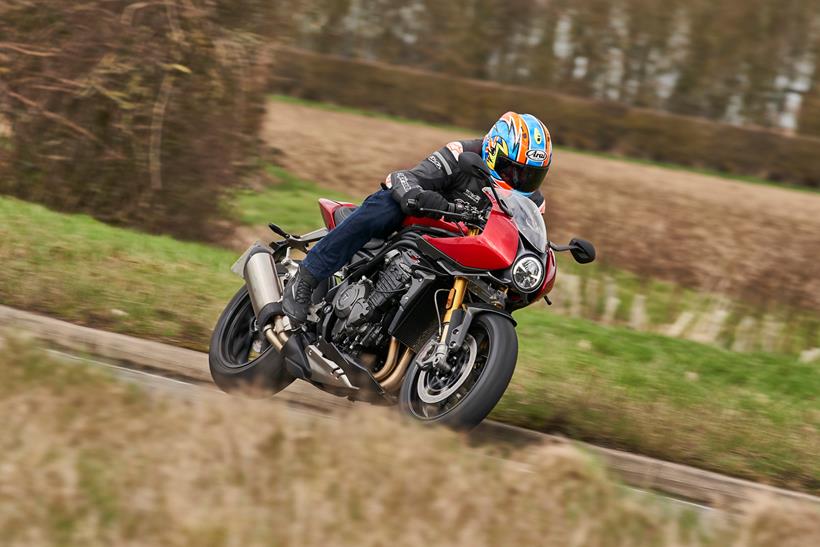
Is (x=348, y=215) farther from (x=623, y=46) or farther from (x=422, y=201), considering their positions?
(x=623, y=46)

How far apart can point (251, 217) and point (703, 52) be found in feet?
44.9

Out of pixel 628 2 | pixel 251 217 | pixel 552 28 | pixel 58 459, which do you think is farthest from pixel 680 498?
pixel 552 28

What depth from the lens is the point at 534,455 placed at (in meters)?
4.95

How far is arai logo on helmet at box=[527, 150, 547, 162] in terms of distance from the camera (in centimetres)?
615

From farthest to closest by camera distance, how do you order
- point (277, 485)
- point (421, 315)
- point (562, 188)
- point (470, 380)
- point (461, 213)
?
1. point (562, 188)
2. point (421, 315)
3. point (461, 213)
4. point (470, 380)
5. point (277, 485)

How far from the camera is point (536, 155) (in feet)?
20.2

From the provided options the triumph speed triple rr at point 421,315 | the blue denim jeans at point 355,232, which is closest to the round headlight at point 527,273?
the triumph speed triple rr at point 421,315

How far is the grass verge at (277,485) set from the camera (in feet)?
13.1

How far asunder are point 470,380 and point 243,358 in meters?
1.73

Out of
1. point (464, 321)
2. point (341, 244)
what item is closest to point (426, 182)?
point (341, 244)

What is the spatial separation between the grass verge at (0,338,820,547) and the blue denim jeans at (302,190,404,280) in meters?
1.47

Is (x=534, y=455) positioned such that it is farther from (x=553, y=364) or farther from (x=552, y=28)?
(x=552, y=28)

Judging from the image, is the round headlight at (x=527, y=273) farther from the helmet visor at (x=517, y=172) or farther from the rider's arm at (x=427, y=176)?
the rider's arm at (x=427, y=176)

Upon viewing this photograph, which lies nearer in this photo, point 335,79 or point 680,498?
point 680,498
